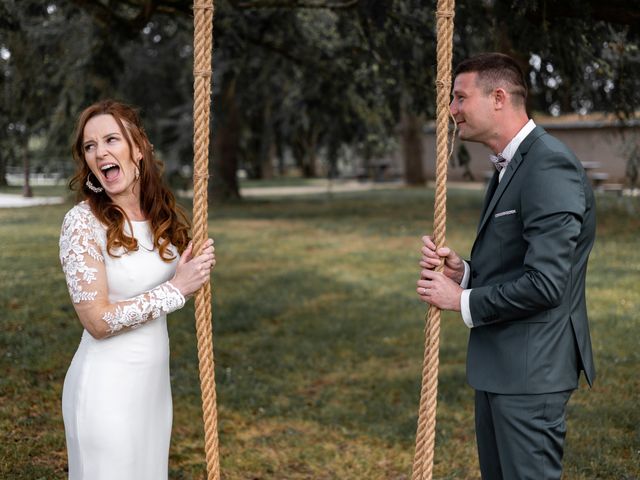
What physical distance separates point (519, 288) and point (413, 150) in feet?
90.0

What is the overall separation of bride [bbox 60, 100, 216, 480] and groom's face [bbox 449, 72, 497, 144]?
0.95 metres

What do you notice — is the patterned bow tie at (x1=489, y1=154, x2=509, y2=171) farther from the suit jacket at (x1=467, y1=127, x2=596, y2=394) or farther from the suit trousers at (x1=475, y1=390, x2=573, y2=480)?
the suit trousers at (x1=475, y1=390, x2=573, y2=480)

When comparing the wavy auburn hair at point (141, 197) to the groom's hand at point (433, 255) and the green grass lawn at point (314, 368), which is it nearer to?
the groom's hand at point (433, 255)

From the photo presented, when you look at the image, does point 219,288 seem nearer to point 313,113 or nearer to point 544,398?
point 313,113

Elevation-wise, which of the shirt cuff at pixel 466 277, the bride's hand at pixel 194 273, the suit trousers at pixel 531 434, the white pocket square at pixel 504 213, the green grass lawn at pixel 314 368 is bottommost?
the green grass lawn at pixel 314 368

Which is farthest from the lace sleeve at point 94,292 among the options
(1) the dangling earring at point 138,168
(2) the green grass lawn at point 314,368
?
(2) the green grass lawn at point 314,368

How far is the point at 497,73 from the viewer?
2.60 m

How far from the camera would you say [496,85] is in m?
2.61

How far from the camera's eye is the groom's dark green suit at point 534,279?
2.46 m

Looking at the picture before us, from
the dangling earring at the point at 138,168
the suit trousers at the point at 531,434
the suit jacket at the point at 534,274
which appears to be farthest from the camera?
the dangling earring at the point at 138,168

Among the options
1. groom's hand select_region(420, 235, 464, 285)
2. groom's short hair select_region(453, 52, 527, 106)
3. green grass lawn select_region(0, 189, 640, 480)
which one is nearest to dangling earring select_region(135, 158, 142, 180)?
groom's hand select_region(420, 235, 464, 285)

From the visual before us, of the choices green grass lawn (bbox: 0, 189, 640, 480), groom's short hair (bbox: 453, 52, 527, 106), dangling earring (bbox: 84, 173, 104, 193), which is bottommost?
green grass lawn (bbox: 0, 189, 640, 480)

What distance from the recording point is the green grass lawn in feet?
16.3

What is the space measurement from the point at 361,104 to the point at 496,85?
11.8 metres
